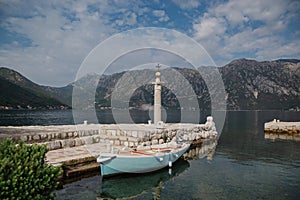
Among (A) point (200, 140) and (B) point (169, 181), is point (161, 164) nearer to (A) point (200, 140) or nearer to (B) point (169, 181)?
(B) point (169, 181)

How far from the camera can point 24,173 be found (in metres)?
6.59

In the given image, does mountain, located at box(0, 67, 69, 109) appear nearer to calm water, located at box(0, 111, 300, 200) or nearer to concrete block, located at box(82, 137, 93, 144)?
concrete block, located at box(82, 137, 93, 144)

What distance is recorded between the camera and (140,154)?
1456cm

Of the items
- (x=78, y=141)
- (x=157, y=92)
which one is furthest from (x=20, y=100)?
(x=78, y=141)

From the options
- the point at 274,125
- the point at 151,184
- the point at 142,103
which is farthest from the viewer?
the point at 142,103

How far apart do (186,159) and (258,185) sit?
7.42 meters

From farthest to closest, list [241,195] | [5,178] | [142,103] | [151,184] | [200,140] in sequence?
[142,103] → [200,140] → [151,184] → [241,195] → [5,178]

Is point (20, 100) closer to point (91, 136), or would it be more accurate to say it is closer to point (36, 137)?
point (91, 136)

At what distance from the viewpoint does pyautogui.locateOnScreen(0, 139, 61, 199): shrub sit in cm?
619

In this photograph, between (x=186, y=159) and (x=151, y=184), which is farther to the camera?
(x=186, y=159)

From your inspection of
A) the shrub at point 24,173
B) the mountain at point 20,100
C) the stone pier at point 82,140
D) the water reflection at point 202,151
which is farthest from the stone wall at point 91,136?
the mountain at point 20,100

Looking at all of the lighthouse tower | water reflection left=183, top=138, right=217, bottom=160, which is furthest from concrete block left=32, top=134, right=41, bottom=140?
water reflection left=183, top=138, right=217, bottom=160

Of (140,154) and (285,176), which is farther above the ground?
(140,154)

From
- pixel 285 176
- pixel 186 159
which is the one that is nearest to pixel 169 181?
pixel 186 159
